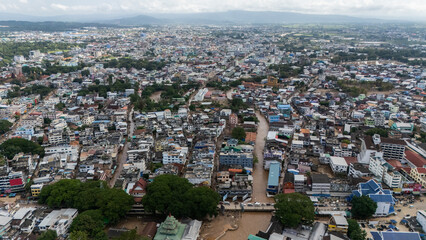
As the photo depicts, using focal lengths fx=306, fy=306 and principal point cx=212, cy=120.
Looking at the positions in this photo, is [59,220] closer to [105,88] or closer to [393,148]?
[393,148]

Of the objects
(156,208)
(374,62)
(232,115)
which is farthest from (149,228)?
(374,62)

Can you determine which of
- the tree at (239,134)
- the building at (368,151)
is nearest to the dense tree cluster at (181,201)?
the tree at (239,134)

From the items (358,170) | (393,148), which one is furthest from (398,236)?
(393,148)

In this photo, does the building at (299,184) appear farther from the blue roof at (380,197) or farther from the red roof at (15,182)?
the red roof at (15,182)

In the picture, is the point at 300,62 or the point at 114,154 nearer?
the point at 114,154

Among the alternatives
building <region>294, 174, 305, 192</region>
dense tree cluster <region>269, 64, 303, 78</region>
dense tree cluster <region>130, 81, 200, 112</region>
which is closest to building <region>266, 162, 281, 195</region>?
building <region>294, 174, 305, 192</region>

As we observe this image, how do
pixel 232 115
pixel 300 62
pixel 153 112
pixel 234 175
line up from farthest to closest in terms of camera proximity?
pixel 300 62 < pixel 153 112 < pixel 232 115 < pixel 234 175

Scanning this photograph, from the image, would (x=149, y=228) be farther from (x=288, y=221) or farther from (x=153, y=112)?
(x=153, y=112)
